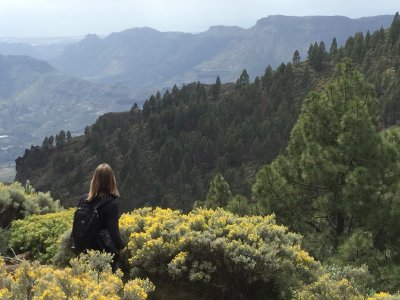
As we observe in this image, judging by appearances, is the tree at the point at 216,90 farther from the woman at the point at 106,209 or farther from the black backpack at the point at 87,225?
the black backpack at the point at 87,225

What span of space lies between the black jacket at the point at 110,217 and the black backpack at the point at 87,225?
0.03m

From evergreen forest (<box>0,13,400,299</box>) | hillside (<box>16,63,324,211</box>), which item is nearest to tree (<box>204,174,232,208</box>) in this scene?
evergreen forest (<box>0,13,400,299</box>)

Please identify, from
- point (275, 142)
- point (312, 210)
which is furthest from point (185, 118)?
point (312, 210)

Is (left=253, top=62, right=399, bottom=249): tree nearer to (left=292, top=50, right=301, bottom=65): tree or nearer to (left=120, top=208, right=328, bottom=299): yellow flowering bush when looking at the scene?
→ (left=120, top=208, right=328, bottom=299): yellow flowering bush

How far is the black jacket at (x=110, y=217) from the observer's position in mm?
8023

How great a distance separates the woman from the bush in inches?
128

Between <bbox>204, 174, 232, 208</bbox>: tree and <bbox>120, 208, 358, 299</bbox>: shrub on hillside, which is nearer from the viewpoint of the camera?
<bbox>120, 208, 358, 299</bbox>: shrub on hillside

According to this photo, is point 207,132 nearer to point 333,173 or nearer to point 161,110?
point 161,110

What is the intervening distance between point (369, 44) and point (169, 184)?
232ft

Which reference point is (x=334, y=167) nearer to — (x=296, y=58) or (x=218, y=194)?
(x=218, y=194)

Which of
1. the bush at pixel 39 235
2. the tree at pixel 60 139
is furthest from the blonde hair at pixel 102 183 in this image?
the tree at pixel 60 139

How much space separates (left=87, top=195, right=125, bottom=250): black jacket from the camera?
8023 millimetres

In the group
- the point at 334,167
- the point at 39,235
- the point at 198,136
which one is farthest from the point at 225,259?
the point at 198,136

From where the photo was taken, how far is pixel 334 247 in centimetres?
1598
